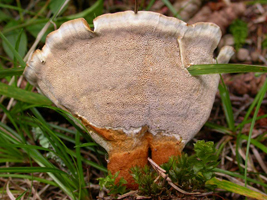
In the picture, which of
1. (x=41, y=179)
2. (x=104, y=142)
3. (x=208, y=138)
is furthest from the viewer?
(x=208, y=138)

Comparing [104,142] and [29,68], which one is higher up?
[29,68]

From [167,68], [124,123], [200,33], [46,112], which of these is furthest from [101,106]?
[46,112]

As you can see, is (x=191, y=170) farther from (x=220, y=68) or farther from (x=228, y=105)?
(x=228, y=105)

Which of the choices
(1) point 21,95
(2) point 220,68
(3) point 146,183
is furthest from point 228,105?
(1) point 21,95

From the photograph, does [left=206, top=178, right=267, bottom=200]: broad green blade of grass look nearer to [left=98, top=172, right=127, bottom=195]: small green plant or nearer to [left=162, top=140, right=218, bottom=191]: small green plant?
[left=162, top=140, right=218, bottom=191]: small green plant

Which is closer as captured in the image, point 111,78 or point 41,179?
point 111,78

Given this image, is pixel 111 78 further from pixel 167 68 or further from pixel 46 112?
pixel 46 112

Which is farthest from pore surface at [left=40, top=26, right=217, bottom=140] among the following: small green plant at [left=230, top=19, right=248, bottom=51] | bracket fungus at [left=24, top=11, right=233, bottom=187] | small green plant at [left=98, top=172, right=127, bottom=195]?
small green plant at [left=230, top=19, right=248, bottom=51]
